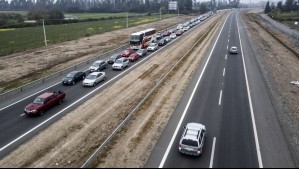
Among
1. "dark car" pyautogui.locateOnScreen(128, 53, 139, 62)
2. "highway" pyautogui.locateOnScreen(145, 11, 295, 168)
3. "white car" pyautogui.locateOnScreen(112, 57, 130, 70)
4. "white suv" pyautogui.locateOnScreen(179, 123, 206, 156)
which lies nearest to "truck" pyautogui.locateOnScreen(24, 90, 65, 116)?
"highway" pyautogui.locateOnScreen(145, 11, 295, 168)

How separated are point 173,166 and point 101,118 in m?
10.2

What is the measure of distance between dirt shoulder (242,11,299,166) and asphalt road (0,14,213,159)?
20.0 meters

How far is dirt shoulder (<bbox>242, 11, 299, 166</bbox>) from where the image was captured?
2442cm

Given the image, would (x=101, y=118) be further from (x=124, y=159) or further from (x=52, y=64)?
(x=52, y=64)

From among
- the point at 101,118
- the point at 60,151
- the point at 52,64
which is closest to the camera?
the point at 60,151

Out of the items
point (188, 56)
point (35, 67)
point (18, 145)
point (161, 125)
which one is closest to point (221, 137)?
point (161, 125)

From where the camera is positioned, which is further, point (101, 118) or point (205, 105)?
point (205, 105)

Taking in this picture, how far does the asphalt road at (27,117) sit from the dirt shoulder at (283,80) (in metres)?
20.0

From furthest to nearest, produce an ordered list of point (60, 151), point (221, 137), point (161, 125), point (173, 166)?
1. point (161, 125)
2. point (221, 137)
3. point (60, 151)
4. point (173, 166)

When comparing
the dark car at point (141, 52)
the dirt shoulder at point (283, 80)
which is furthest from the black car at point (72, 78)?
the dirt shoulder at point (283, 80)

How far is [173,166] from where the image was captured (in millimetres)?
18922

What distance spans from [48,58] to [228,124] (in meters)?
39.9

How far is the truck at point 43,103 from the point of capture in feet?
88.2

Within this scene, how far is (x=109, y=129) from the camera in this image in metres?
24.6
